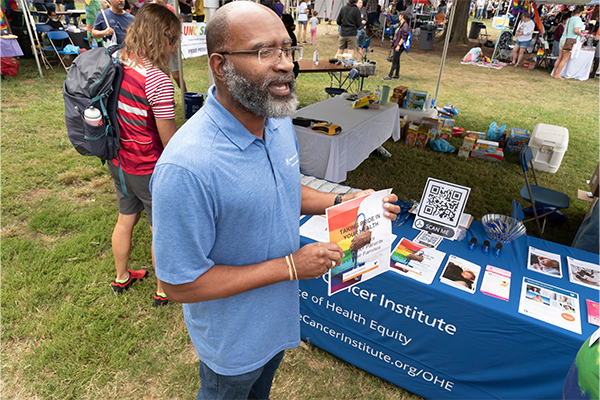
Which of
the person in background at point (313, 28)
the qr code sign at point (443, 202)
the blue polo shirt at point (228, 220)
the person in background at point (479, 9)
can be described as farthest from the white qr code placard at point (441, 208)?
the person in background at point (479, 9)

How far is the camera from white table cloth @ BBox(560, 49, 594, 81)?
11.6 metres

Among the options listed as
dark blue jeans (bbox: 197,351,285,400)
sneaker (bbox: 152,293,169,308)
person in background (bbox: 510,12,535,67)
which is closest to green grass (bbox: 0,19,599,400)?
sneaker (bbox: 152,293,169,308)

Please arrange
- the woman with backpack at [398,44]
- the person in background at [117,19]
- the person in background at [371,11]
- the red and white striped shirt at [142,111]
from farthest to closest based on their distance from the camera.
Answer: the person in background at [371,11]
the woman with backpack at [398,44]
the person in background at [117,19]
the red and white striped shirt at [142,111]

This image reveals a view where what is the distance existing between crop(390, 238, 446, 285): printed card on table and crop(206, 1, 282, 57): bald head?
1436mm

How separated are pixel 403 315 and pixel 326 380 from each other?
73 cm

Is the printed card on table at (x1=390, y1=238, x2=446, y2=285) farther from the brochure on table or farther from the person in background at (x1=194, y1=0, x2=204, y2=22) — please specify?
the person in background at (x1=194, y1=0, x2=204, y2=22)

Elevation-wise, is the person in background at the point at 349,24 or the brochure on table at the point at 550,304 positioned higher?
the person in background at the point at 349,24

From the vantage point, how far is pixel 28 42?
916 centimetres

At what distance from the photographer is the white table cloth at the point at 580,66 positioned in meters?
11.6

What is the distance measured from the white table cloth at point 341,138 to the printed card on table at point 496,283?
2.34m

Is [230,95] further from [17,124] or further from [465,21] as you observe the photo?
[465,21]

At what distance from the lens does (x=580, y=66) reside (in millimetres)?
11883

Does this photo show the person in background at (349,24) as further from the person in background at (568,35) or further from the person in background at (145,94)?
the person in background at (145,94)

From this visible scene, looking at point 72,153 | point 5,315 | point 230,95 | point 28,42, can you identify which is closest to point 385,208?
point 230,95
